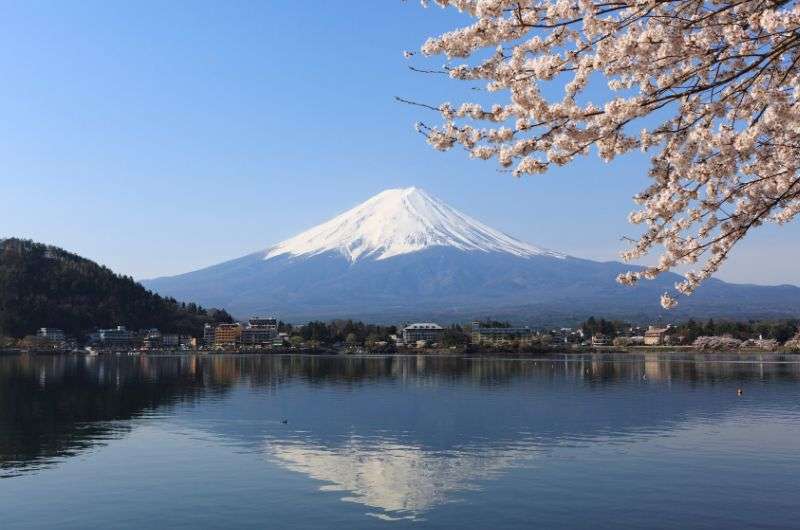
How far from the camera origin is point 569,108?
475cm

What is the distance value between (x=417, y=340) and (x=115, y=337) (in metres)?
45.1

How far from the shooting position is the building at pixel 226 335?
124 metres

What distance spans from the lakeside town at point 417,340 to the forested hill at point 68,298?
2.12m

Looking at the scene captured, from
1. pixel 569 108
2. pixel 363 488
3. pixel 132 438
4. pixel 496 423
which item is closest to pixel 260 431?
pixel 132 438

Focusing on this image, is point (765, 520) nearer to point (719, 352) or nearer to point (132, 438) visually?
point (132, 438)

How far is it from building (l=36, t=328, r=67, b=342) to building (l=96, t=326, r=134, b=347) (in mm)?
5294

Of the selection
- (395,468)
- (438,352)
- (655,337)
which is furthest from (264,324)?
(395,468)

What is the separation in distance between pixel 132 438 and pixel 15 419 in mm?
6410

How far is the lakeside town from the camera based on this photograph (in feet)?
342

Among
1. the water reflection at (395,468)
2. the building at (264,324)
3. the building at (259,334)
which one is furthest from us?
the building at (264,324)

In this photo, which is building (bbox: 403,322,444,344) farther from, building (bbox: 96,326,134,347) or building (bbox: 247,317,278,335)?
building (bbox: 96,326,134,347)

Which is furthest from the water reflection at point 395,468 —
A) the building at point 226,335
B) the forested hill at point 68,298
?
the building at point 226,335

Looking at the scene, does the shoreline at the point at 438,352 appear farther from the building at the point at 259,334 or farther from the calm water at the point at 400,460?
the calm water at the point at 400,460

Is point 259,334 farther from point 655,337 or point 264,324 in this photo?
point 655,337
